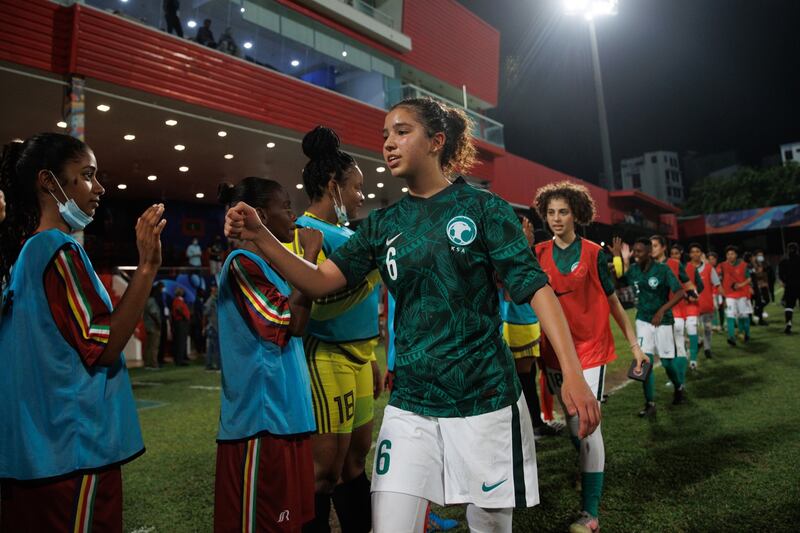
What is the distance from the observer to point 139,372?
1303 cm

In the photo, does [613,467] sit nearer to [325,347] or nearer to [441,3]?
[325,347]

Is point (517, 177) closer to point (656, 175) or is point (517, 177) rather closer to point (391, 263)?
point (391, 263)

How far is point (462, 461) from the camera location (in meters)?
1.80

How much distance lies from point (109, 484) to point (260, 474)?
1.74 ft

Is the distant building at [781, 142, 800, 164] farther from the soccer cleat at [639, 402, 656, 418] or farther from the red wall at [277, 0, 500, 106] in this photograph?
the soccer cleat at [639, 402, 656, 418]

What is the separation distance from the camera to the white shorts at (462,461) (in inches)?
70.0

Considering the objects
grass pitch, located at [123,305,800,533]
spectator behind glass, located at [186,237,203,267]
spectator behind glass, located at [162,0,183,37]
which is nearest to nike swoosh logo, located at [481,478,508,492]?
grass pitch, located at [123,305,800,533]

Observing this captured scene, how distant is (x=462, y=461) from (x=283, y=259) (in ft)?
3.07

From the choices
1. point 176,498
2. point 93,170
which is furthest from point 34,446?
point 176,498

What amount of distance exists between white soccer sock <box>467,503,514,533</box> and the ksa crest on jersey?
915 mm

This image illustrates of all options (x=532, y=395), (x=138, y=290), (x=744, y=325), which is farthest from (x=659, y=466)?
(x=744, y=325)

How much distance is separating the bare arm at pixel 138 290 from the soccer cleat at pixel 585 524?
2665 mm

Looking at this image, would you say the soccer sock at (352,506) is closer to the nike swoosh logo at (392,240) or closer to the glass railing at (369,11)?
the nike swoosh logo at (392,240)

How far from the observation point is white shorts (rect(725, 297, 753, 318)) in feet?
40.0
